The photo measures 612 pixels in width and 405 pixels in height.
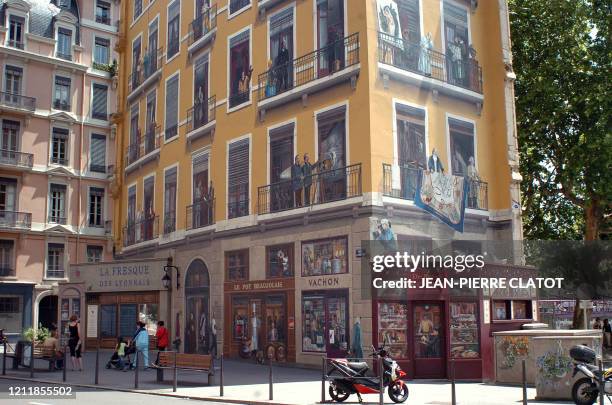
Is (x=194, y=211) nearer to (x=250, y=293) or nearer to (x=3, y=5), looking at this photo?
(x=250, y=293)

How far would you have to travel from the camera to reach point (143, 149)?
32.6 meters

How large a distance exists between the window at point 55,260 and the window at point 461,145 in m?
25.5

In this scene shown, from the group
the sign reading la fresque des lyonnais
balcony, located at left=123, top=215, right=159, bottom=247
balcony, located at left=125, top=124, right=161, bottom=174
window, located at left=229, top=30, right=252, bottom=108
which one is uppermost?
window, located at left=229, top=30, right=252, bottom=108

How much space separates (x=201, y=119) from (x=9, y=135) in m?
16.9

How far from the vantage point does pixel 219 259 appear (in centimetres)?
2514

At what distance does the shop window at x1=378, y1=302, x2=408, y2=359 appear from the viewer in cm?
1894

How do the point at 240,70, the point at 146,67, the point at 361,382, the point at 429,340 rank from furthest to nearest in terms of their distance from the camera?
the point at 146,67 < the point at 240,70 < the point at 429,340 < the point at 361,382

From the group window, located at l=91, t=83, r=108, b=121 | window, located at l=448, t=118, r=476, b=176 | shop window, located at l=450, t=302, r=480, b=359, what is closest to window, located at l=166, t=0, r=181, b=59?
window, located at l=448, t=118, r=476, b=176

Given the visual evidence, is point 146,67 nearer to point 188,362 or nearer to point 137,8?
point 137,8

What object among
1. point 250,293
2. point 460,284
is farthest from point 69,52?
point 460,284

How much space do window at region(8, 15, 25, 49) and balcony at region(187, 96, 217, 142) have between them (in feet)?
55.8

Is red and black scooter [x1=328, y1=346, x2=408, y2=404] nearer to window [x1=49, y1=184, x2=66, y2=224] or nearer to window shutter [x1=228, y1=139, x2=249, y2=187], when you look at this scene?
window shutter [x1=228, y1=139, x2=249, y2=187]

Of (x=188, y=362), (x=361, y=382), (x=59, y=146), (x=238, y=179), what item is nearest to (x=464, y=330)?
(x=361, y=382)

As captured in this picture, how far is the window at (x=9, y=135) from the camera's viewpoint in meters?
38.2
